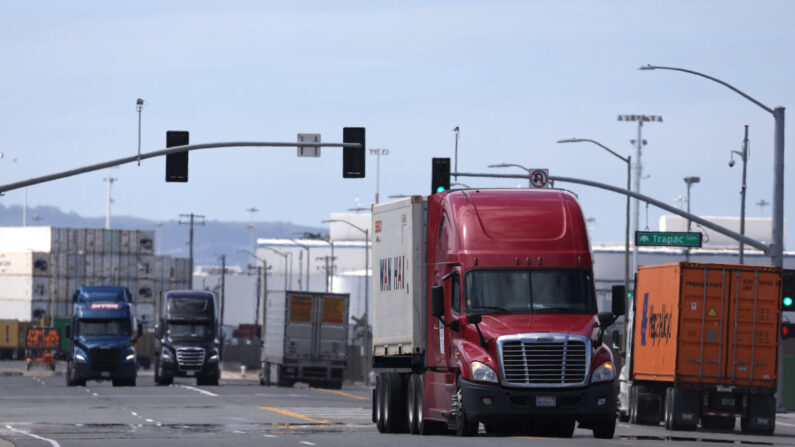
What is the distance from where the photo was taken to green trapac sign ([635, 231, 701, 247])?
146 ft

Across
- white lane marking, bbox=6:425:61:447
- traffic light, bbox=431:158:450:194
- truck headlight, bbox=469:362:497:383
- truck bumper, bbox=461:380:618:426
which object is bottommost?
white lane marking, bbox=6:425:61:447

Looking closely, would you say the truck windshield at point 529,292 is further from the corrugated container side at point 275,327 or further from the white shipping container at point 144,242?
the white shipping container at point 144,242

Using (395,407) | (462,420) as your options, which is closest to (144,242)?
(395,407)

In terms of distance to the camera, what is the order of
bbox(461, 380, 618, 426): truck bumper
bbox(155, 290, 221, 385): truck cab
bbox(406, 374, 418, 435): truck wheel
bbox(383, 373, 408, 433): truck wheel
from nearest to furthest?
1. bbox(461, 380, 618, 426): truck bumper
2. bbox(406, 374, 418, 435): truck wheel
3. bbox(383, 373, 408, 433): truck wheel
4. bbox(155, 290, 221, 385): truck cab

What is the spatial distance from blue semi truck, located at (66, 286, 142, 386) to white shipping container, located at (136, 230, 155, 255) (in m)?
80.8

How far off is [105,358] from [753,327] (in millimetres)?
34229

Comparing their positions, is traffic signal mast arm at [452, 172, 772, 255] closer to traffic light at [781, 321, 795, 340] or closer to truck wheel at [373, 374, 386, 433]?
traffic light at [781, 321, 795, 340]

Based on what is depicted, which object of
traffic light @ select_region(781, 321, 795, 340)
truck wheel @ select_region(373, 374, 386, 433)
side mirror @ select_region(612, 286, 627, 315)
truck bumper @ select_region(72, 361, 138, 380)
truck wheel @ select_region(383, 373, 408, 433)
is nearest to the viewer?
side mirror @ select_region(612, 286, 627, 315)

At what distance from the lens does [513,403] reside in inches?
949

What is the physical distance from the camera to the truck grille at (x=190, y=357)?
211 feet

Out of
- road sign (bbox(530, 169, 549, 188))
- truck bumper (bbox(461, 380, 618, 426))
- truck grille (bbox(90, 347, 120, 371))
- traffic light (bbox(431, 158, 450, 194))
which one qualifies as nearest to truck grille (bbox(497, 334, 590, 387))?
truck bumper (bbox(461, 380, 618, 426))

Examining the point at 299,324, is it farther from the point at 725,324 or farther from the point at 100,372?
the point at 725,324

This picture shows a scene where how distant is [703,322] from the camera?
34.2 m

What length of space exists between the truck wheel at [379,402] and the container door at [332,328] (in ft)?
109
